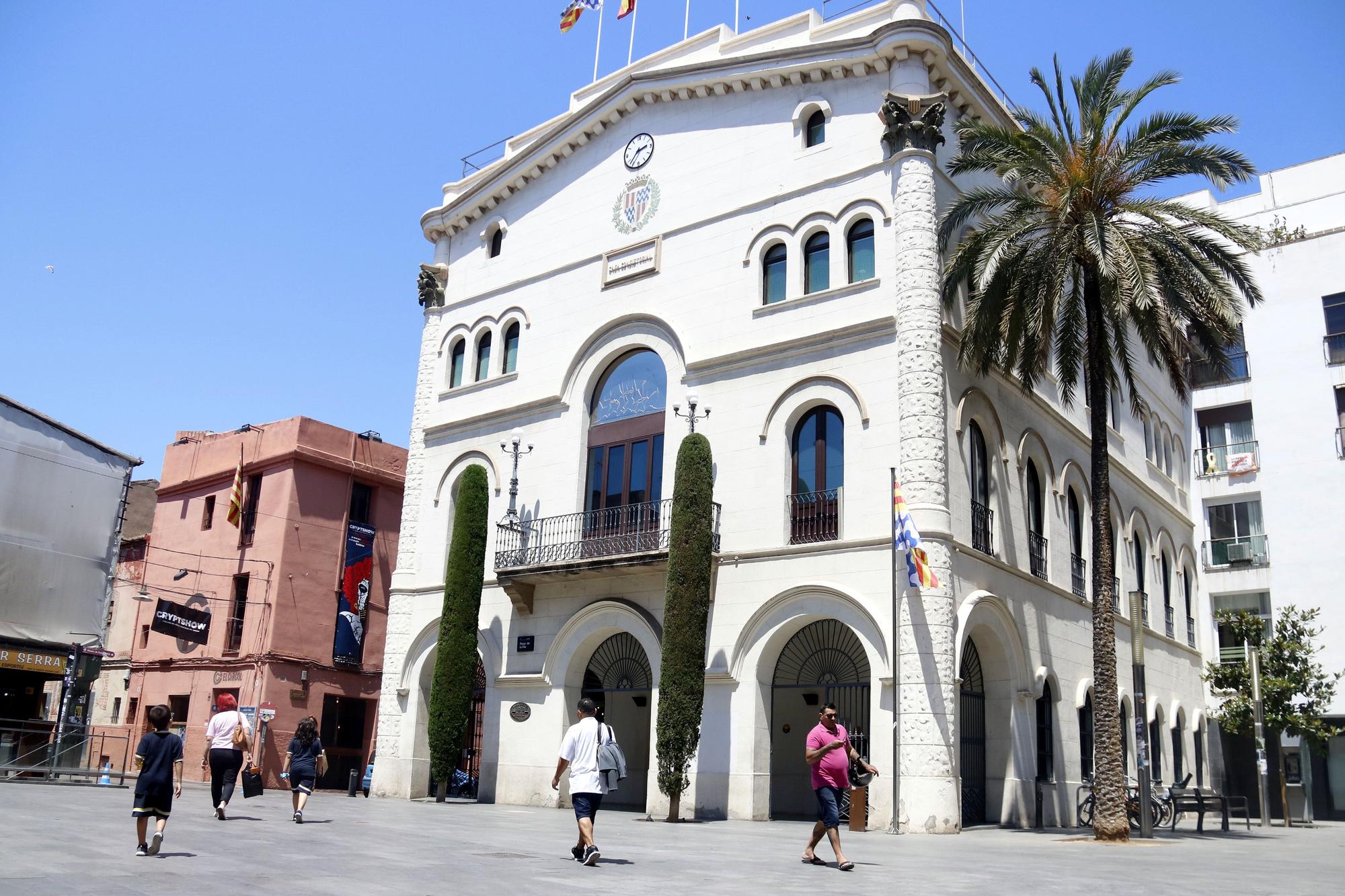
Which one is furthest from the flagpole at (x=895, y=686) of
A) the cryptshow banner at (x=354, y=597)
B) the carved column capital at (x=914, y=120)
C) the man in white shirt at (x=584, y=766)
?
the cryptshow banner at (x=354, y=597)

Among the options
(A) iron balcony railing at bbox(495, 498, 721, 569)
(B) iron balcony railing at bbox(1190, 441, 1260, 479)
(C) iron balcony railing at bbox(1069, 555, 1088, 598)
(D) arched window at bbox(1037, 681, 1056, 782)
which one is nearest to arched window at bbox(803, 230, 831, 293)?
(A) iron balcony railing at bbox(495, 498, 721, 569)

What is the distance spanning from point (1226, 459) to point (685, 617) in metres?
27.0

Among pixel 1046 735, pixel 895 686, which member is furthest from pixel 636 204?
pixel 1046 735

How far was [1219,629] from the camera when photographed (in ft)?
129

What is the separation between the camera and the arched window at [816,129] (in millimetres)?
24812

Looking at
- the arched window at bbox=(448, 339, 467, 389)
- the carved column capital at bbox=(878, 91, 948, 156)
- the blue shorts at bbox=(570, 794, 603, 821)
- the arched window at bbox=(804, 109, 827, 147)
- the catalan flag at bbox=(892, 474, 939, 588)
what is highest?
the arched window at bbox=(804, 109, 827, 147)

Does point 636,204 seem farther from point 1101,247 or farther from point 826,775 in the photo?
point 826,775

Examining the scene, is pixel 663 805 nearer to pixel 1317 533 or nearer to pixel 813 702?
pixel 813 702

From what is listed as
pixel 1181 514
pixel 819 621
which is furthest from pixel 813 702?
pixel 1181 514

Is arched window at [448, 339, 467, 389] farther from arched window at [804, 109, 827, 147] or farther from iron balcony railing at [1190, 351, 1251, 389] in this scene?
iron balcony railing at [1190, 351, 1251, 389]

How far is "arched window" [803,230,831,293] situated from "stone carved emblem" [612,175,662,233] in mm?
4618

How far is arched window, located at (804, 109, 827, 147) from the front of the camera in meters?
24.8

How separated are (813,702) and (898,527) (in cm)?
791

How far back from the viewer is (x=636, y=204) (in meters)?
27.7
